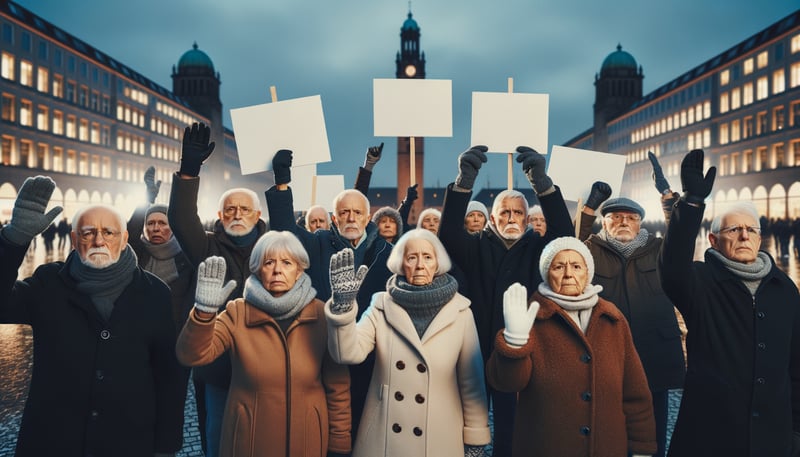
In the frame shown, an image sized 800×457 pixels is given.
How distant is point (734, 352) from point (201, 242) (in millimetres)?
3162

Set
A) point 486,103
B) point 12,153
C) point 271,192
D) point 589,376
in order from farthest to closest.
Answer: point 12,153, point 486,103, point 271,192, point 589,376

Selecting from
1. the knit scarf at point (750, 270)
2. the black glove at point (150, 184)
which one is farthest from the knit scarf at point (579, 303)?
the black glove at point (150, 184)

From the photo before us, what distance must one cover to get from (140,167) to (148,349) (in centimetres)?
7023

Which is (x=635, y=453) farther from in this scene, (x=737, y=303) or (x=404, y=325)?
(x=404, y=325)

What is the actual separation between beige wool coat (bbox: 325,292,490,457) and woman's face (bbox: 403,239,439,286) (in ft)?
0.56

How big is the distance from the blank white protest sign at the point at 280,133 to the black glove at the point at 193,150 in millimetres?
1367

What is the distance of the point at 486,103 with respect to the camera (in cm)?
506

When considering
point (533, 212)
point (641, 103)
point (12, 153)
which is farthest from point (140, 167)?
point (533, 212)

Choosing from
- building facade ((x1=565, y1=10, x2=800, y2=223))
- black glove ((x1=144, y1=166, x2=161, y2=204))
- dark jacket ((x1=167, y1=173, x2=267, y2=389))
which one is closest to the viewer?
dark jacket ((x1=167, y1=173, x2=267, y2=389))

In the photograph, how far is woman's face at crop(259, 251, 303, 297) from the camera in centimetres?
297

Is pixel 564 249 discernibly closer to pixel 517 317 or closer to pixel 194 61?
pixel 517 317

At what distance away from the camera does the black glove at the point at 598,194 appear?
14.8 feet

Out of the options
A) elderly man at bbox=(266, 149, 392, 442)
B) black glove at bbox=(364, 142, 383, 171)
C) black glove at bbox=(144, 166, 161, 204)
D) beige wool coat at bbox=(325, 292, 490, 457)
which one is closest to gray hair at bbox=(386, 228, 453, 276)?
beige wool coat at bbox=(325, 292, 490, 457)

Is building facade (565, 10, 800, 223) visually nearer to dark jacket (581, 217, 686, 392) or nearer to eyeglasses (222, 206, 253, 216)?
dark jacket (581, 217, 686, 392)
